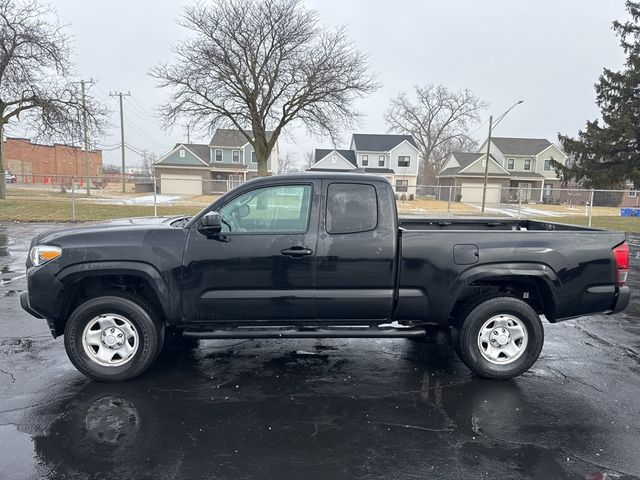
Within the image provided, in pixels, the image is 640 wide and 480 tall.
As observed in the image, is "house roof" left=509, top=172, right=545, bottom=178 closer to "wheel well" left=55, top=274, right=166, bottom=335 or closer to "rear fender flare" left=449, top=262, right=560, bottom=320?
"rear fender flare" left=449, top=262, right=560, bottom=320

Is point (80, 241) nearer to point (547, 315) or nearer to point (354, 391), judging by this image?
point (354, 391)

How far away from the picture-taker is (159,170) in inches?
2031

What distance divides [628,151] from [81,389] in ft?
99.7

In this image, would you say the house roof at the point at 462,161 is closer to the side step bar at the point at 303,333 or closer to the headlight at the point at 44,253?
the side step bar at the point at 303,333

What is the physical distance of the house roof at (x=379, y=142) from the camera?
2213 inches

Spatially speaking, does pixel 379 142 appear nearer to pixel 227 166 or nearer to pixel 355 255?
pixel 227 166

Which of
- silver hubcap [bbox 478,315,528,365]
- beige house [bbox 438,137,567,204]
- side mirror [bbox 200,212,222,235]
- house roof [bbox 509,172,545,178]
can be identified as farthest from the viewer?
house roof [bbox 509,172,545,178]

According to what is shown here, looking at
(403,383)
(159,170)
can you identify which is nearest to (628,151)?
(403,383)

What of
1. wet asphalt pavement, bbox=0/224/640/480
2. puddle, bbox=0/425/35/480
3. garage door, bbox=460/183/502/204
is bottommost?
puddle, bbox=0/425/35/480

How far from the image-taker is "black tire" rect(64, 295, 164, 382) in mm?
3986

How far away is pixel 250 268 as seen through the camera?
4027mm

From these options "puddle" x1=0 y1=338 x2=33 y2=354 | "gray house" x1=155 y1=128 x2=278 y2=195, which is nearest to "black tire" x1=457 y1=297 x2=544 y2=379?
"puddle" x1=0 y1=338 x2=33 y2=354

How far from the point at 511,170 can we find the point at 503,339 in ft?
191

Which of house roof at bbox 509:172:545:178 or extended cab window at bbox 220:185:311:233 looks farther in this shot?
house roof at bbox 509:172:545:178
